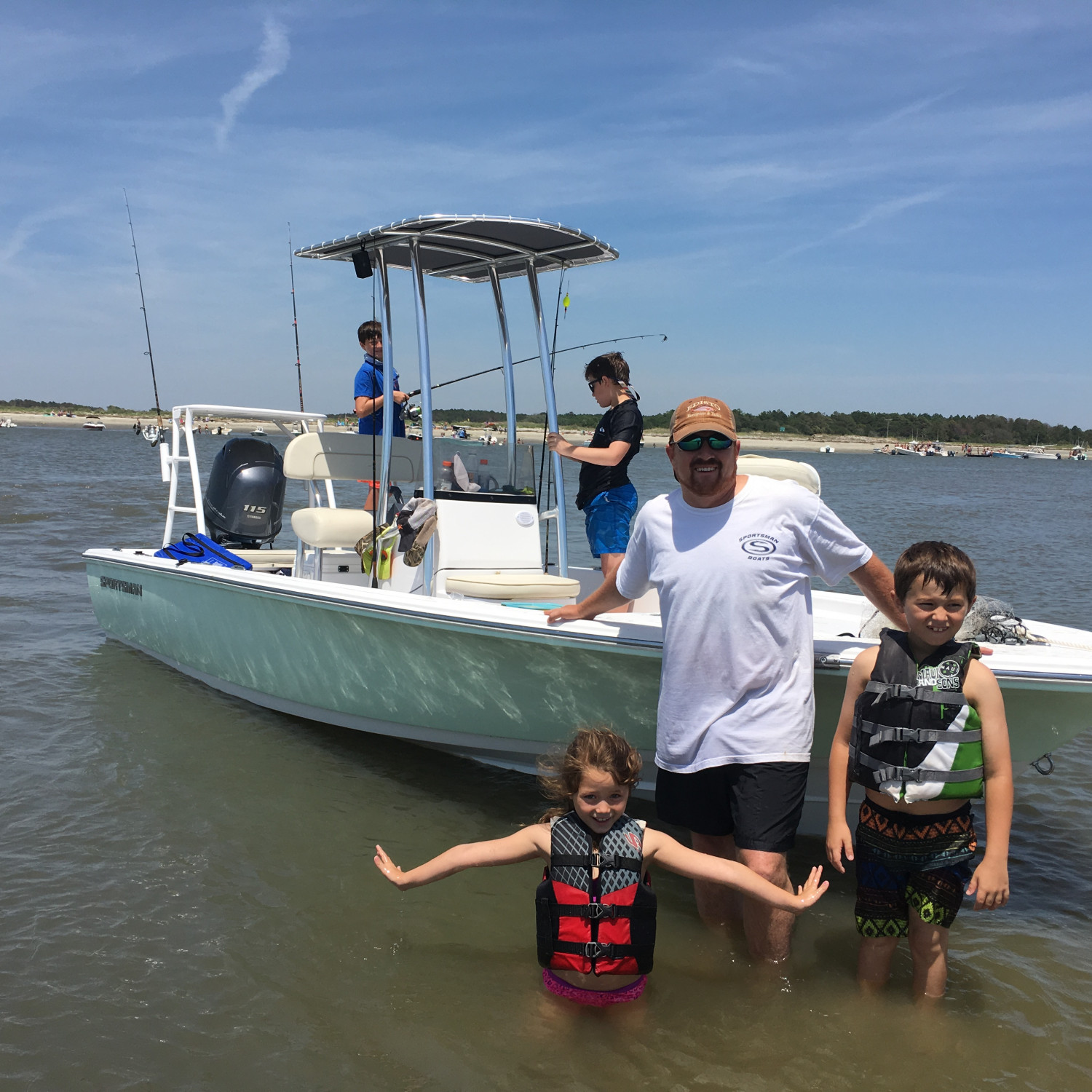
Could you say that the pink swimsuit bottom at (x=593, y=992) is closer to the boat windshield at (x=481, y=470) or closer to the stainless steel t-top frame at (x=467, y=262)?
the stainless steel t-top frame at (x=467, y=262)

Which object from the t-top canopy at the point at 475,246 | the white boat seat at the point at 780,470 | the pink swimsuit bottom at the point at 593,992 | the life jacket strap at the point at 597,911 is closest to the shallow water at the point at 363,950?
the pink swimsuit bottom at the point at 593,992

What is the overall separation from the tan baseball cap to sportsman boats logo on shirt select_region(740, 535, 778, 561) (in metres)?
0.31

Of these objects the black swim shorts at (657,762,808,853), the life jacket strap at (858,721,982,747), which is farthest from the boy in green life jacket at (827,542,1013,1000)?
the black swim shorts at (657,762,808,853)

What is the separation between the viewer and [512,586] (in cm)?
466

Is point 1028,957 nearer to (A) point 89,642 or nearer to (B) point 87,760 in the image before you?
(B) point 87,760

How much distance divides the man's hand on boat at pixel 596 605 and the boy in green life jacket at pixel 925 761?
887mm

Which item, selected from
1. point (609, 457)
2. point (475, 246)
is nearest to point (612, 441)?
point (609, 457)

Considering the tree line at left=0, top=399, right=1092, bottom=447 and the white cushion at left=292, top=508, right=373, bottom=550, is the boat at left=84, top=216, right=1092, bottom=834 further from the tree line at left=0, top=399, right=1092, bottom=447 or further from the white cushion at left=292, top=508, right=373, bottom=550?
the tree line at left=0, top=399, right=1092, bottom=447

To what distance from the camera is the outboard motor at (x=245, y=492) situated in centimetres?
706

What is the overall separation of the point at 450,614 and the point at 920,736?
2.12 m

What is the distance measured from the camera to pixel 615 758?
268 cm

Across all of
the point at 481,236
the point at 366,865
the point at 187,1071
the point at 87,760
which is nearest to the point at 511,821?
the point at 366,865

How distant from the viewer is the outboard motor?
7062 millimetres

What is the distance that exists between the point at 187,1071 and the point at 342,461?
150 inches
